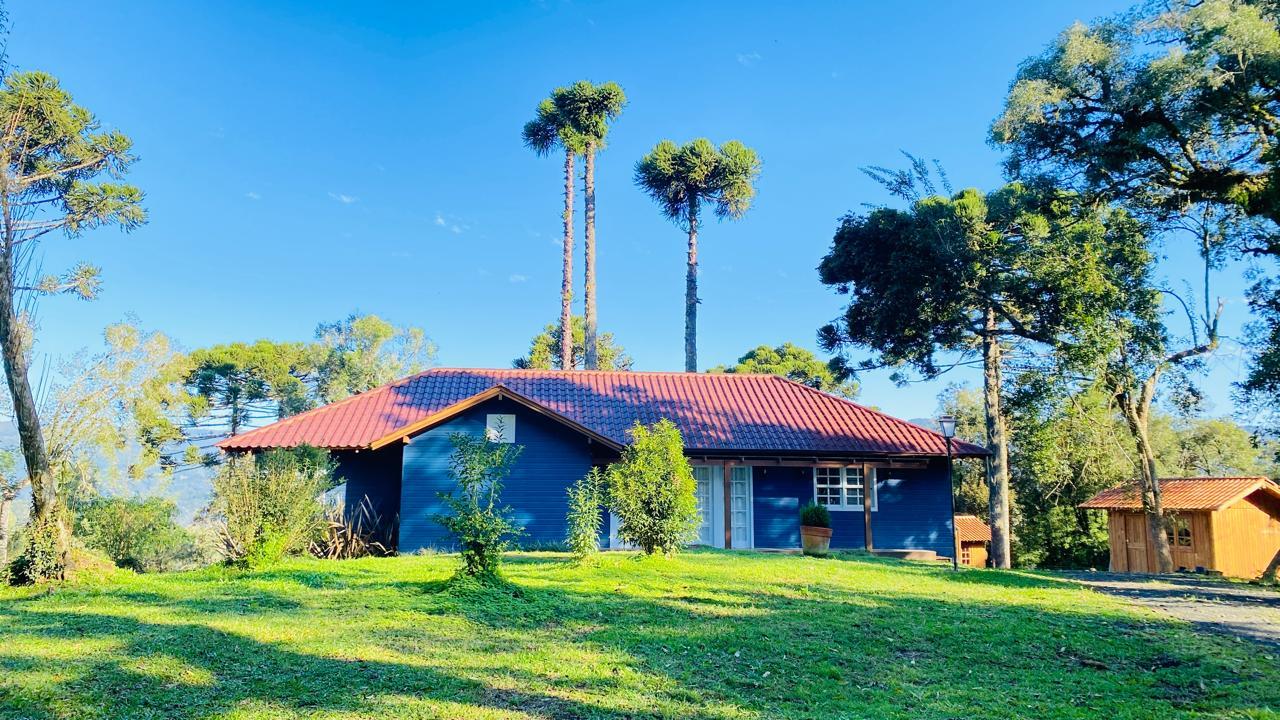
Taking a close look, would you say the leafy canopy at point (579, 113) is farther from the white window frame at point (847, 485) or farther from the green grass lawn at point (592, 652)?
the green grass lawn at point (592, 652)

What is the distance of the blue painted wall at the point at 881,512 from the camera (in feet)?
66.2

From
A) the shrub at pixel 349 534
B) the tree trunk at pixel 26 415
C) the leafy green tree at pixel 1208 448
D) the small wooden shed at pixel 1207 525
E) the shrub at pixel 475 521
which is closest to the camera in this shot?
the shrub at pixel 475 521

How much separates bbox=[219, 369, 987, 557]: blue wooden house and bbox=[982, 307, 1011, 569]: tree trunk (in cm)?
211

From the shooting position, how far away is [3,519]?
17922mm

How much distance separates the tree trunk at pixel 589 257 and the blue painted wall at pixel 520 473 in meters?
11.5

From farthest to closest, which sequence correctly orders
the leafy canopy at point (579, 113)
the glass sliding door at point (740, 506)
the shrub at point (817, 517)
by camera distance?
1. the leafy canopy at point (579, 113)
2. the glass sliding door at point (740, 506)
3. the shrub at point (817, 517)

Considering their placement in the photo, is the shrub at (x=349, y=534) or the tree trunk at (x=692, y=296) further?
the tree trunk at (x=692, y=296)

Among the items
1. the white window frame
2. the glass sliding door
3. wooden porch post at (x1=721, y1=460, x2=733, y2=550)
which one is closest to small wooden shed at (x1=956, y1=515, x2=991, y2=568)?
the white window frame

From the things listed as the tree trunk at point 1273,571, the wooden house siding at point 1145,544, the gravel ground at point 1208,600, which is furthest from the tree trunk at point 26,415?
the wooden house siding at point 1145,544

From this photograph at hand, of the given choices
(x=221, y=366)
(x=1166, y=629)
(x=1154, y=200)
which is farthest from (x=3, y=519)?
(x=1154, y=200)

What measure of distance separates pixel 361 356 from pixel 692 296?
66.3 ft

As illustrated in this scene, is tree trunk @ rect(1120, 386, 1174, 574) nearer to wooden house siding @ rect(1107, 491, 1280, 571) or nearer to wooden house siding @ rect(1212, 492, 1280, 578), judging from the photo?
wooden house siding @ rect(1107, 491, 1280, 571)

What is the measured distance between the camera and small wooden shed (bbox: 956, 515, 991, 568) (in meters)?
31.6

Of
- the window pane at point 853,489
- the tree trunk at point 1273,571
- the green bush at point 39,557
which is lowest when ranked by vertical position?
the tree trunk at point 1273,571
